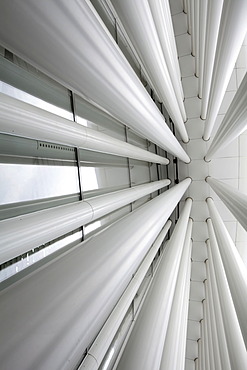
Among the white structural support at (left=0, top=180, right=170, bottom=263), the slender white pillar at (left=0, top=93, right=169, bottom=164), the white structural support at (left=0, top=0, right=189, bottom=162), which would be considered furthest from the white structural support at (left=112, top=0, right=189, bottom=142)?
the white structural support at (left=0, top=180, right=170, bottom=263)

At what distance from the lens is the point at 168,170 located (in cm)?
454

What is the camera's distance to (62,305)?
66 cm

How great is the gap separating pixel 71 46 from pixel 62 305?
683mm

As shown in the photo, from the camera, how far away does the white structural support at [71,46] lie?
56cm

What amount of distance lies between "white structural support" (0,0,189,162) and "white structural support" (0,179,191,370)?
23.5 inches

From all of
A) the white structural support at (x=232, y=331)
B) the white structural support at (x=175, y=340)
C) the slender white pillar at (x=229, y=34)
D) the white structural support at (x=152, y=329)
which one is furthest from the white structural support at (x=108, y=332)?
the slender white pillar at (x=229, y=34)

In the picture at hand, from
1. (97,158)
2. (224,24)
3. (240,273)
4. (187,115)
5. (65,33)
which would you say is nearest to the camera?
(65,33)

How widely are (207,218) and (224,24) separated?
11.9 feet

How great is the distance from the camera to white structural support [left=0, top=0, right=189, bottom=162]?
56 cm

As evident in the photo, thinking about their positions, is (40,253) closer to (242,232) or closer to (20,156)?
(20,156)

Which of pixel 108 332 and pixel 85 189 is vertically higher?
pixel 85 189

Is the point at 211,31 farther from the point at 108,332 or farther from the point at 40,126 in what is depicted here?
the point at 108,332

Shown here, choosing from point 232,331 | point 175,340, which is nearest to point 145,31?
point 232,331

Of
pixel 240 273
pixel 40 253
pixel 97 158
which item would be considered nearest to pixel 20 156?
pixel 40 253
